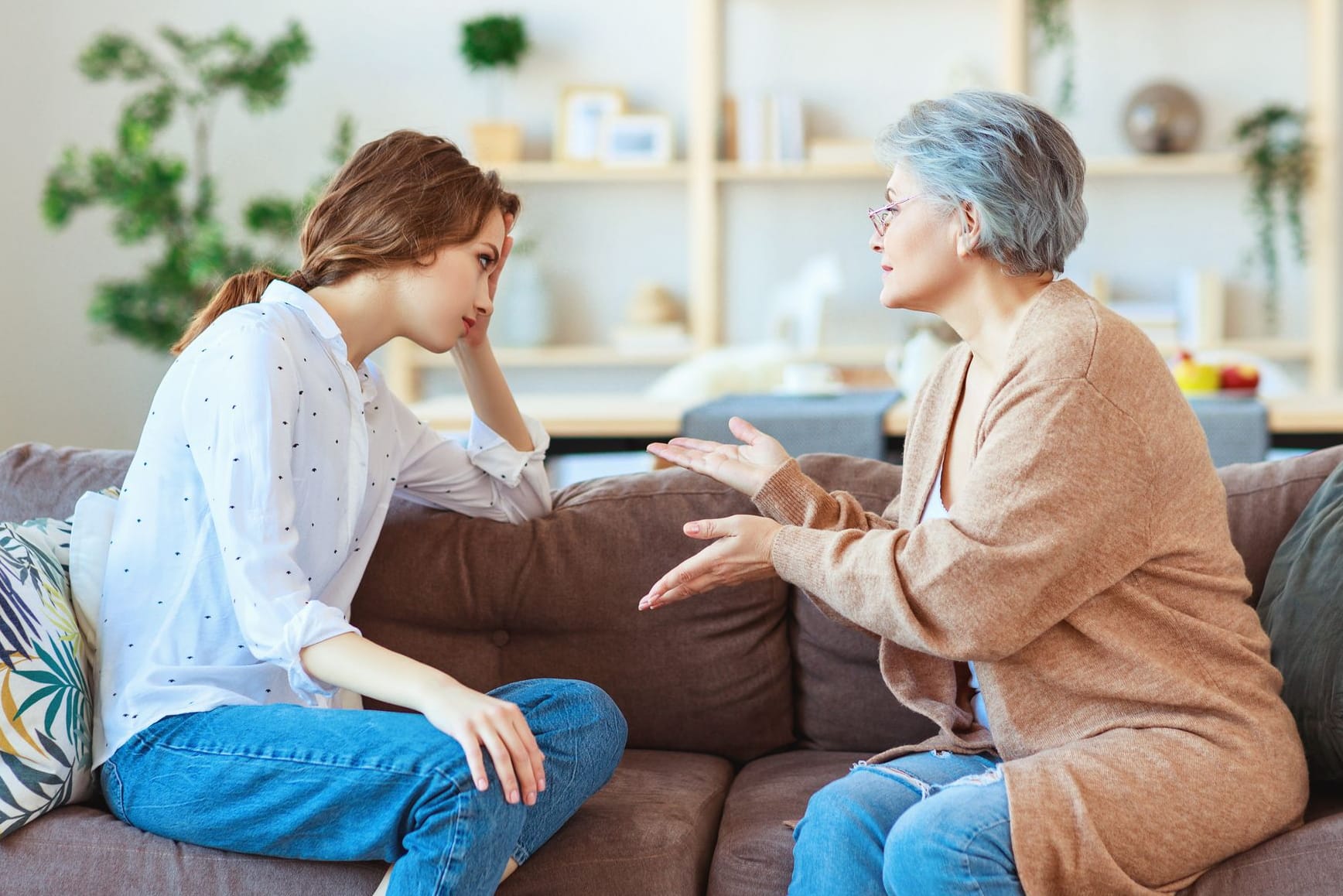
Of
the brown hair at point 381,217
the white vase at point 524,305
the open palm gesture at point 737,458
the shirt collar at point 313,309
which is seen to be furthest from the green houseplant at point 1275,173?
the shirt collar at point 313,309

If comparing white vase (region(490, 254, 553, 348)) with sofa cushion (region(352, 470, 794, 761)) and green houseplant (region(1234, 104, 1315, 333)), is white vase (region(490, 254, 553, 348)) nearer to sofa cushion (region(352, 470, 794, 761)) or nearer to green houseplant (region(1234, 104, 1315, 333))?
green houseplant (region(1234, 104, 1315, 333))

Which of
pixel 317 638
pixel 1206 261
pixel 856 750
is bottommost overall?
pixel 856 750

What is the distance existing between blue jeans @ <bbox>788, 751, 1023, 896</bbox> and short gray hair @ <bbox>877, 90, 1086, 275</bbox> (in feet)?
1.89

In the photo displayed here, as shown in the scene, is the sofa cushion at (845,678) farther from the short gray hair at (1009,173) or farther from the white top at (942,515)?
the short gray hair at (1009,173)

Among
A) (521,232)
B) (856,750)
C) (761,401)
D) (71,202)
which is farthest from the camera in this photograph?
(521,232)

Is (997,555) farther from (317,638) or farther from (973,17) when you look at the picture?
(973,17)

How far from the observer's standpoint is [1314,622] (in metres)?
1.58

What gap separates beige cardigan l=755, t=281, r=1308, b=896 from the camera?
1.34m

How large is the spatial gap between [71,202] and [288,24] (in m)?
1.06

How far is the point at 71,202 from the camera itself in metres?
4.35

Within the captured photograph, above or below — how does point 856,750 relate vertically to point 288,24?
below

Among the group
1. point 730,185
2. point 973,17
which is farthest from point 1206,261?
point 730,185

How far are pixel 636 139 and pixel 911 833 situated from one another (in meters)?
4.01

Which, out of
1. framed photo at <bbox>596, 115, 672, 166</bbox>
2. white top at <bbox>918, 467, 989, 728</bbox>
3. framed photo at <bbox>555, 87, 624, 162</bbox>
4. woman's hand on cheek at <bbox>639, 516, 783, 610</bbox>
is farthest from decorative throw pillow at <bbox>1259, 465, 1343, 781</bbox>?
framed photo at <bbox>555, 87, 624, 162</bbox>
